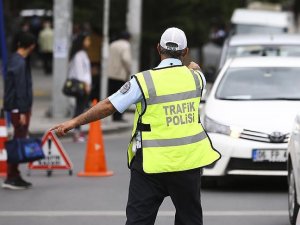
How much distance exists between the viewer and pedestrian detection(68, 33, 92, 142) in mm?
16750

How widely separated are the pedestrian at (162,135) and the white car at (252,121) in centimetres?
434

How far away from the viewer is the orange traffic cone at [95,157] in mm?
12719

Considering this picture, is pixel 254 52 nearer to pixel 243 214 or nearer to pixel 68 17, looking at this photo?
pixel 68 17

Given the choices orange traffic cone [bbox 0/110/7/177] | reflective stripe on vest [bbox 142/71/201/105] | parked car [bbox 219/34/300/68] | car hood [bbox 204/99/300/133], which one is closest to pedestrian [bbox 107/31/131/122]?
parked car [bbox 219/34/300/68]

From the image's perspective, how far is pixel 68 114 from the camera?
19891 mm

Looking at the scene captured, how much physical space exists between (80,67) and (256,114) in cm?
625

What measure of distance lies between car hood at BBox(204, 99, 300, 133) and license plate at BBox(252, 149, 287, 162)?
216mm

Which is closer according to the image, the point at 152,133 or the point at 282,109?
the point at 152,133

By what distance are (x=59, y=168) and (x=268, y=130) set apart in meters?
3.17

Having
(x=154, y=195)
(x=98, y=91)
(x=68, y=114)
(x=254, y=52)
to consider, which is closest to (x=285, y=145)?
(x=154, y=195)

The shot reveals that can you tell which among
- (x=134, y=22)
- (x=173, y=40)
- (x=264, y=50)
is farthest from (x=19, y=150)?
(x=134, y=22)

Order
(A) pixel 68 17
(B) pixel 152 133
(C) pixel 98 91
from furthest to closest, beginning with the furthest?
(C) pixel 98 91 < (A) pixel 68 17 < (B) pixel 152 133

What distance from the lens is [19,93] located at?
11375 mm

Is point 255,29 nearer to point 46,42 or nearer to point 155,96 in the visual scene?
point 46,42
